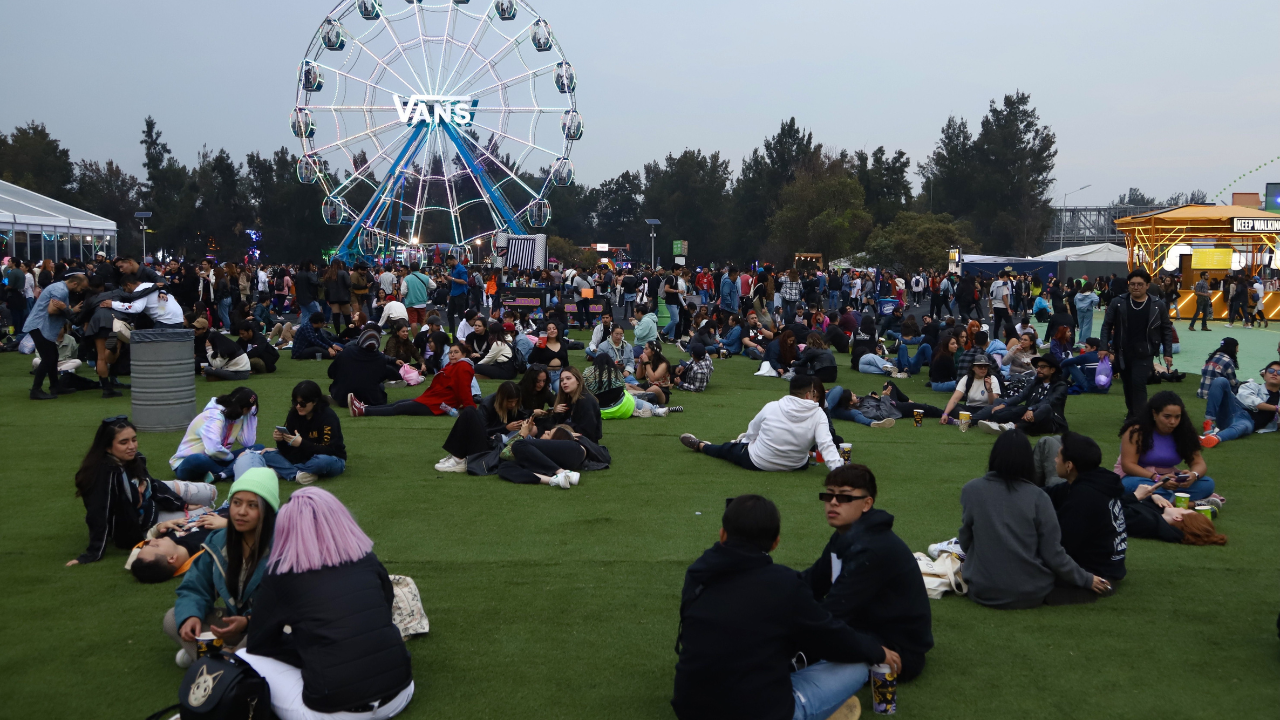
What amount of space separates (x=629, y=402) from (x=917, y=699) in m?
6.91

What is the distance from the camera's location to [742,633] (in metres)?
3.25

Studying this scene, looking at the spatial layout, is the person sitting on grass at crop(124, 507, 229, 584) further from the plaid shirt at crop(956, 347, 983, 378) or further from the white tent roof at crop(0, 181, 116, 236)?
the white tent roof at crop(0, 181, 116, 236)

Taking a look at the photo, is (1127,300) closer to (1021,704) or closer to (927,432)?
(927,432)

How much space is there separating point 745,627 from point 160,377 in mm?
7711

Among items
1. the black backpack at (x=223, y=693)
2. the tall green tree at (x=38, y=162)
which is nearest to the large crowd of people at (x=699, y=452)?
the black backpack at (x=223, y=693)

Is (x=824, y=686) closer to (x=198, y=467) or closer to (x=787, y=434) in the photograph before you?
(x=787, y=434)

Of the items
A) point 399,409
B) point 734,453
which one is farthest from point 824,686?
point 399,409

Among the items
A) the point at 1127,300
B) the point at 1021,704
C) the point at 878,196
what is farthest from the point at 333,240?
the point at 1021,704

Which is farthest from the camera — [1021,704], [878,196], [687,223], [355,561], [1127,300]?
[687,223]

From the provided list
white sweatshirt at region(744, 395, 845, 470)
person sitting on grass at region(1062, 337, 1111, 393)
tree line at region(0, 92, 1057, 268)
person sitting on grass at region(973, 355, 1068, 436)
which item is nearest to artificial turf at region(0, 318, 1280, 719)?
white sweatshirt at region(744, 395, 845, 470)

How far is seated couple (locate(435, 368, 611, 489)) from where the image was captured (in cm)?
753

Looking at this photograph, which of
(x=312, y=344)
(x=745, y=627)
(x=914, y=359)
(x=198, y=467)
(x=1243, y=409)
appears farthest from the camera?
(x=312, y=344)

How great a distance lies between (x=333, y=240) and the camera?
6550 centimetres

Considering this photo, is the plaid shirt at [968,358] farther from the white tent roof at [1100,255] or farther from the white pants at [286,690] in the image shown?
the white tent roof at [1100,255]
